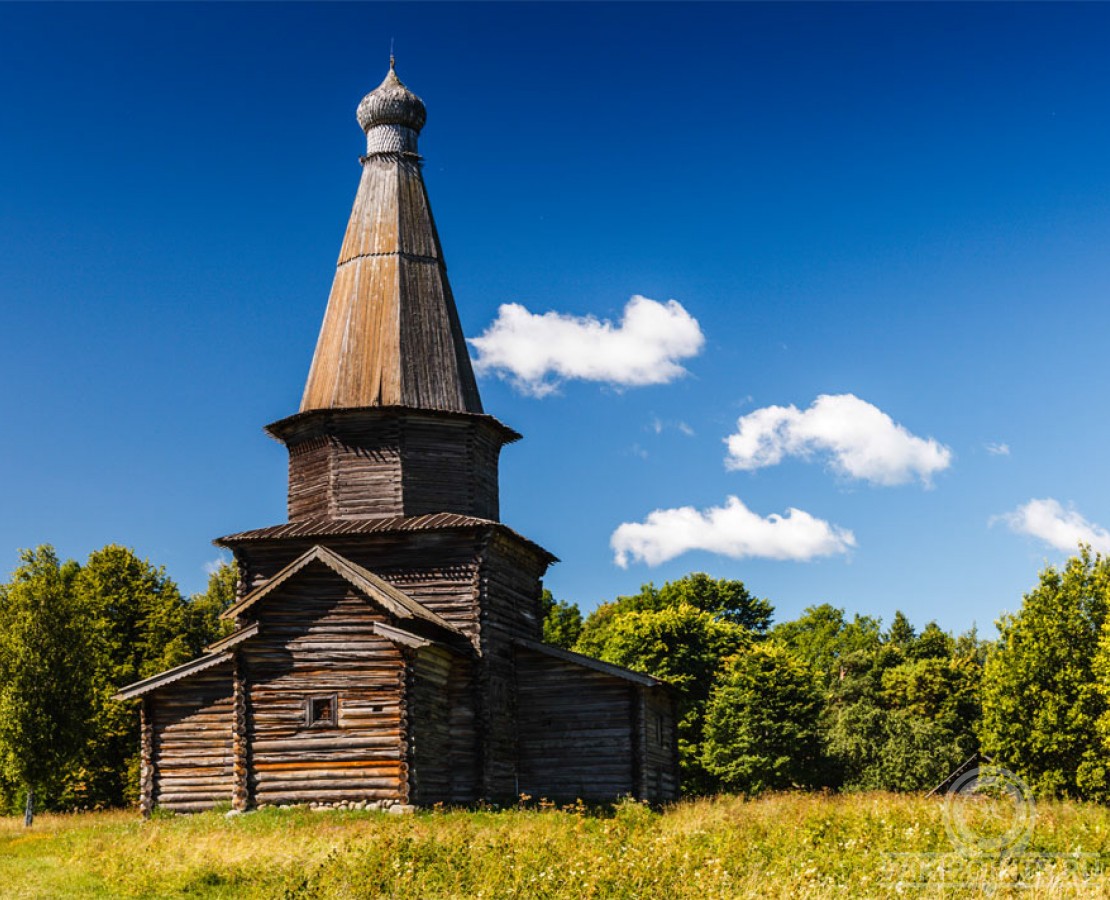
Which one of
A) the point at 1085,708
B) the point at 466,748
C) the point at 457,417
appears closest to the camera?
the point at 466,748

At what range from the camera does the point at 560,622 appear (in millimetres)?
64688

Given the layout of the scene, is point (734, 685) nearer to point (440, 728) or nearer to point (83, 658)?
point (440, 728)

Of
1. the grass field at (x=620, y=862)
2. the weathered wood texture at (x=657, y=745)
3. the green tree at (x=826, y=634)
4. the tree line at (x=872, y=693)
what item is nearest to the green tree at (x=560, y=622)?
the tree line at (x=872, y=693)

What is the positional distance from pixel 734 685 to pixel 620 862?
105 feet

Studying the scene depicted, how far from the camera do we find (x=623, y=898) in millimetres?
11891

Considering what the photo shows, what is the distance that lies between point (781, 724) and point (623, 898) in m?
32.6

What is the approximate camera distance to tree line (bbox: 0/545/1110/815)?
3222cm

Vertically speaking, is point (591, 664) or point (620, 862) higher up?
point (591, 664)

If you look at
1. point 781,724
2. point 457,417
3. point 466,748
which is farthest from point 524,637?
point 781,724

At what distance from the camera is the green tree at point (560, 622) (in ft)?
201

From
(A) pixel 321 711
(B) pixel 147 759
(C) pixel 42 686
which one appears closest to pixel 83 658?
(C) pixel 42 686

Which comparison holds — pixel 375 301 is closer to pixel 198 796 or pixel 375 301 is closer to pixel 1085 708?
pixel 198 796

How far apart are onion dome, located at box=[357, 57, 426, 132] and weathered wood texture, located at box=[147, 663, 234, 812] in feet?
52.6

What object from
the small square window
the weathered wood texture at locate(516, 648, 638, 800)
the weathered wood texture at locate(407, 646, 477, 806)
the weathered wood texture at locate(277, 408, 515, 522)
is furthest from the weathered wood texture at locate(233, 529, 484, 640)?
the small square window
